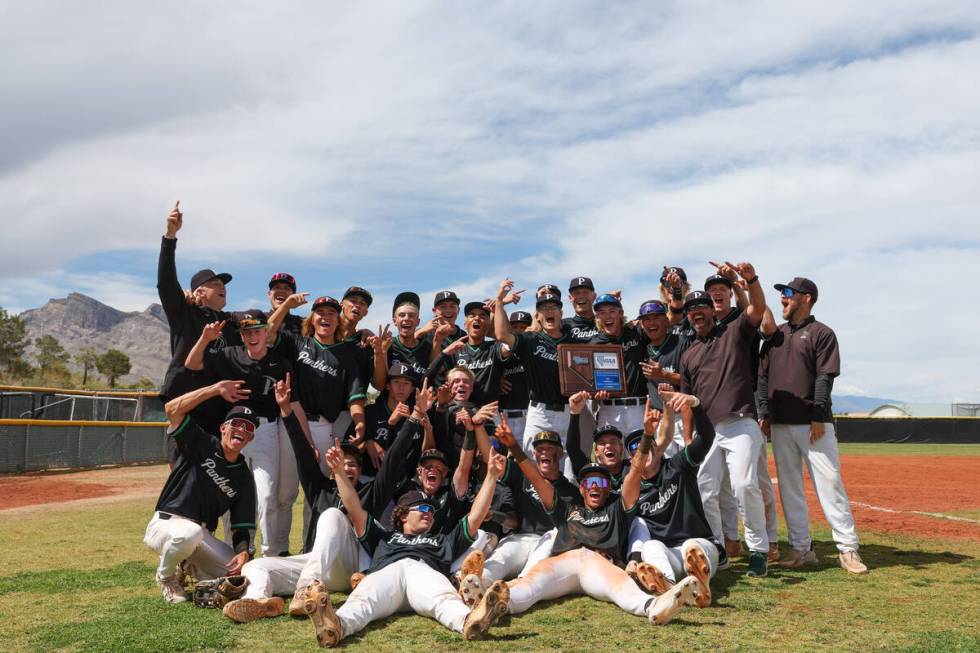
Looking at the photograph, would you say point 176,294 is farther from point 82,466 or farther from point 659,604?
point 82,466

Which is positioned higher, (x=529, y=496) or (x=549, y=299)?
(x=549, y=299)

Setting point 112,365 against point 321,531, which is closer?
point 321,531

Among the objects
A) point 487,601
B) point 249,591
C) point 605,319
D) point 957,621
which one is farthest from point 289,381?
point 957,621

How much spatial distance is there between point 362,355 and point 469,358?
106 cm

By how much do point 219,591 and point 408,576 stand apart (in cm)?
131

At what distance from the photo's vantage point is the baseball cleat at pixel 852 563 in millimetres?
6125

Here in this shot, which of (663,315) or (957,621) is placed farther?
(663,315)

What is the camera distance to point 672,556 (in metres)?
5.36

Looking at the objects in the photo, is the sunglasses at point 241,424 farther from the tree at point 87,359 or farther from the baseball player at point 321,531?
the tree at point 87,359

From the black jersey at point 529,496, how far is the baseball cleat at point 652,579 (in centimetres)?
87

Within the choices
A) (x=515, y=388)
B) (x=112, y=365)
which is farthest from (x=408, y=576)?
(x=112, y=365)

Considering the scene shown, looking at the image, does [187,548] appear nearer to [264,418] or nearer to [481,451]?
[264,418]

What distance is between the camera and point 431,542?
5.29 m

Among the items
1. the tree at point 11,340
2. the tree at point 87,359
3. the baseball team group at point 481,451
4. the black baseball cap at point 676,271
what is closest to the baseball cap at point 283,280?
the baseball team group at point 481,451
